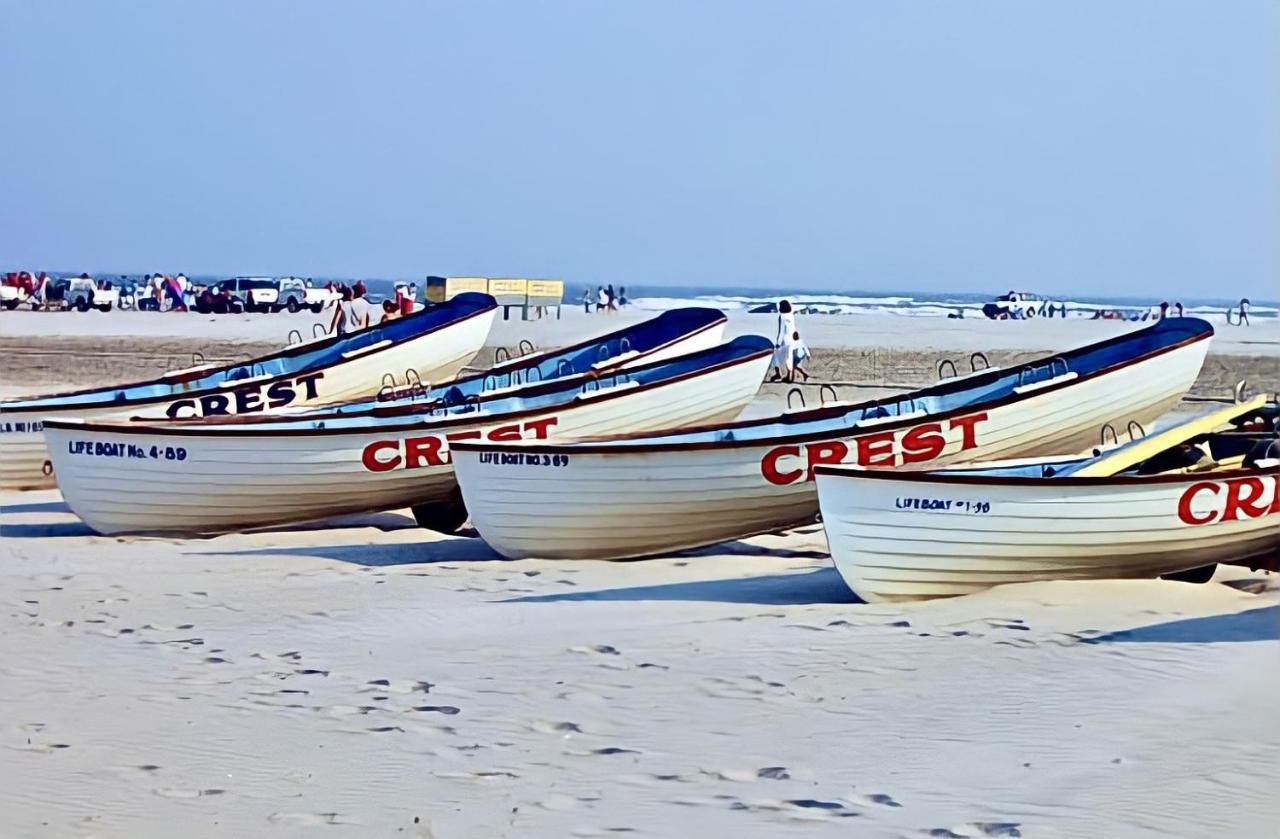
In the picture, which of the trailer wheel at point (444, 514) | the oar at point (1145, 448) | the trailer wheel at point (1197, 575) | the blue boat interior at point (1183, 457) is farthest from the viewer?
the trailer wheel at point (444, 514)

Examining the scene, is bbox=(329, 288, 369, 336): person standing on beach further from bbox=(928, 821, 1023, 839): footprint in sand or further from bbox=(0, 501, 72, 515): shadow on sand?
bbox=(928, 821, 1023, 839): footprint in sand

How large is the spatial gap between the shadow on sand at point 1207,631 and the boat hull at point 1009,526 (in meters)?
0.72

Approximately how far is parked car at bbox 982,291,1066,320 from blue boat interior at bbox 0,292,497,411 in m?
39.2

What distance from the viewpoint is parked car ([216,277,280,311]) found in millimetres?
54594

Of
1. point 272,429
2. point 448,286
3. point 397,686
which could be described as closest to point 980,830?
point 397,686

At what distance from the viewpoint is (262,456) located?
12.5 m

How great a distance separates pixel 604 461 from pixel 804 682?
3.84 meters

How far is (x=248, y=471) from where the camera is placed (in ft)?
41.1

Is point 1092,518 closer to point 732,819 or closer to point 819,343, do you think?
point 732,819

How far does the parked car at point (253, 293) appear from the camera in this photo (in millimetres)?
54594

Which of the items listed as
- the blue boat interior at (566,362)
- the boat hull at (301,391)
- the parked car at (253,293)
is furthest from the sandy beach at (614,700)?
the parked car at (253,293)

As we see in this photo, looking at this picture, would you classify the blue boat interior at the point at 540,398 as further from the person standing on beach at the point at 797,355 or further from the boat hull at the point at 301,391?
the person standing on beach at the point at 797,355

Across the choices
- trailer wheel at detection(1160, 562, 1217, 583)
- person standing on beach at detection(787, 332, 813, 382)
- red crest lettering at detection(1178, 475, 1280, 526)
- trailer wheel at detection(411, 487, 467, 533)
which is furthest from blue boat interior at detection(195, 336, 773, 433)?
person standing on beach at detection(787, 332, 813, 382)

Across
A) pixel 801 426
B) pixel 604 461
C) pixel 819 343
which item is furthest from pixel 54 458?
pixel 819 343
